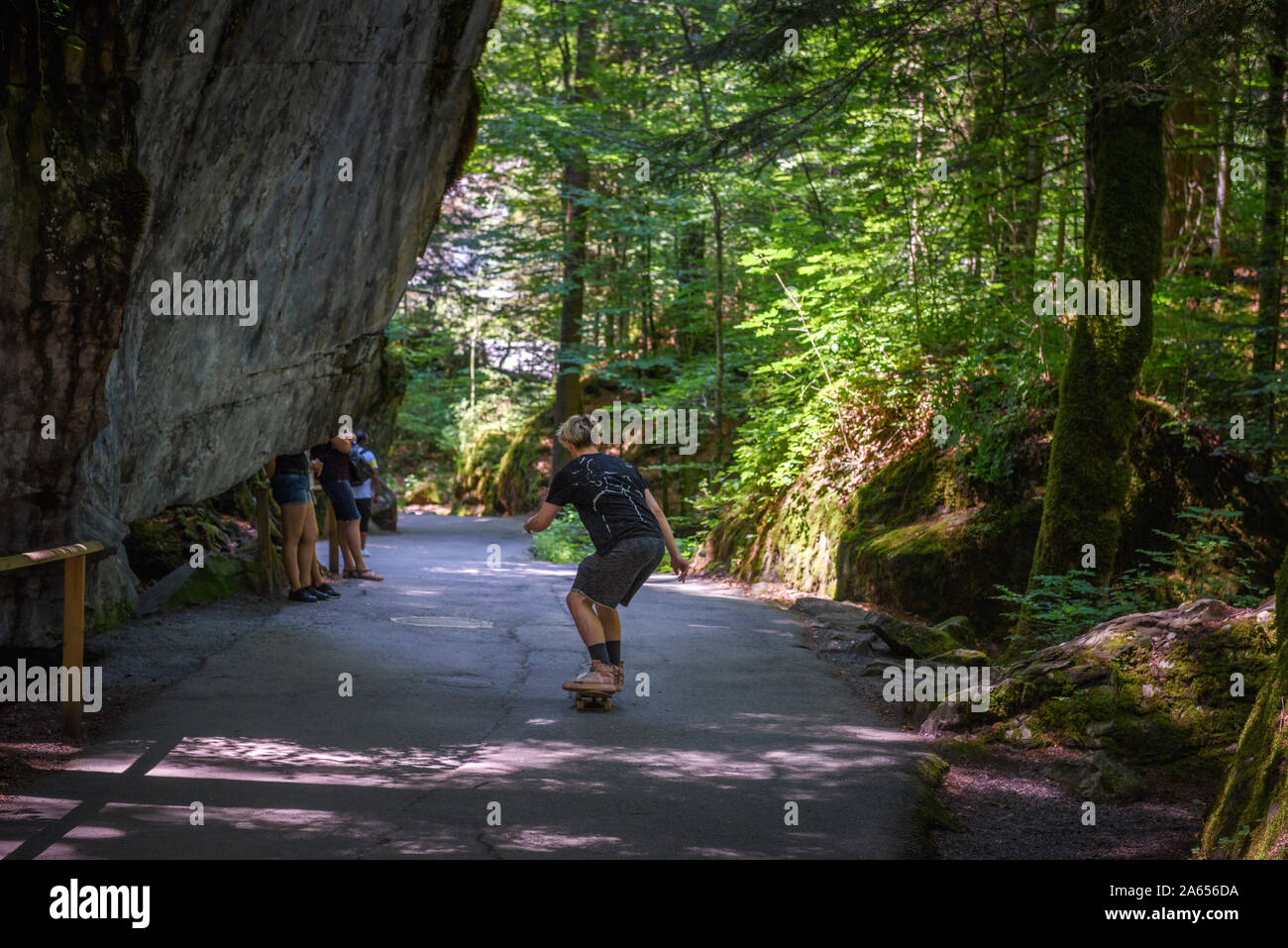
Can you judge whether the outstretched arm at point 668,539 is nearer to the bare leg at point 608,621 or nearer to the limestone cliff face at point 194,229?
the bare leg at point 608,621

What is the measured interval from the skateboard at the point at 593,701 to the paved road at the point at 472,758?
84 millimetres

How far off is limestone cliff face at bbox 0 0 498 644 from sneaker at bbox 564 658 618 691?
145 inches

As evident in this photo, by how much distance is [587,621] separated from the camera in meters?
7.91

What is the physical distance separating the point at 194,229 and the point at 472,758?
4.74 metres

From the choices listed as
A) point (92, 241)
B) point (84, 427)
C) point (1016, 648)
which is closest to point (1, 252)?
point (92, 241)

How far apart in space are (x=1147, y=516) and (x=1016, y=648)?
3.52 meters

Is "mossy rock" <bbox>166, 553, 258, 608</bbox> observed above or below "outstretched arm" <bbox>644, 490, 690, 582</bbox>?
below

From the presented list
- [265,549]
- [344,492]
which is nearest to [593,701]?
[265,549]

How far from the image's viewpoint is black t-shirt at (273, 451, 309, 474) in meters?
11.8

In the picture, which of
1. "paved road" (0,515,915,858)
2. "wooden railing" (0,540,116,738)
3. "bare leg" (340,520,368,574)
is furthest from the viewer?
"bare leg" (340,520,368,574)

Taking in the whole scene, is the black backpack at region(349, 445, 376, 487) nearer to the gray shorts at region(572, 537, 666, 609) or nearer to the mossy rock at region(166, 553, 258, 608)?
the mossy rock at region(166, 553, 258, 608)
